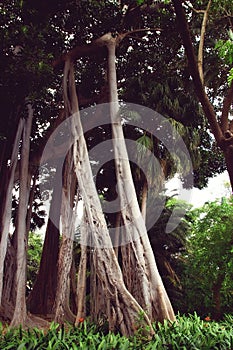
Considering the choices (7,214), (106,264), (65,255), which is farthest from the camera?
(7,214)

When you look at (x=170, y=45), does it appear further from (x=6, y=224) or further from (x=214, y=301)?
(x=214, y=301)

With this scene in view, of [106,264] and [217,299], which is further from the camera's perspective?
[217,299]

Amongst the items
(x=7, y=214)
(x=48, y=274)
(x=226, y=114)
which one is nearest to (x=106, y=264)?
(x=7, y=214)

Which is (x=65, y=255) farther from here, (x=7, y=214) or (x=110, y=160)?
(x=110, y=160)

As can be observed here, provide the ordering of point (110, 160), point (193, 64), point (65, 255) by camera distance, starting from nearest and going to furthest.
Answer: point (193, 64), point (65, 255), point (110, 160)

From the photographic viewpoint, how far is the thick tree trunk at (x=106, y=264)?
16.1 feet

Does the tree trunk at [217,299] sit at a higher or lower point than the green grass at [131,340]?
higher

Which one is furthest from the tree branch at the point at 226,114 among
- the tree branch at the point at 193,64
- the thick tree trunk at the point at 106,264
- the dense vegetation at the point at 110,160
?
the thick tree trunk at the point at 106,264

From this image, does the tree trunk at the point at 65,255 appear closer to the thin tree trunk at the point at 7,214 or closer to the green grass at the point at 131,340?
the green grass at the point at 131,340

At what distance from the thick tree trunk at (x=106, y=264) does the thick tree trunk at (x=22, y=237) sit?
1.79 m

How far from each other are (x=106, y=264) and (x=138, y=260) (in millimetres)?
633

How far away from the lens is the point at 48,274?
870cm

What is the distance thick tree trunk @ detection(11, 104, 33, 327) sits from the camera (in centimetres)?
668

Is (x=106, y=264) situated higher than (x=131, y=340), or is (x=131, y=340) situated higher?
(x=106, y=264)
